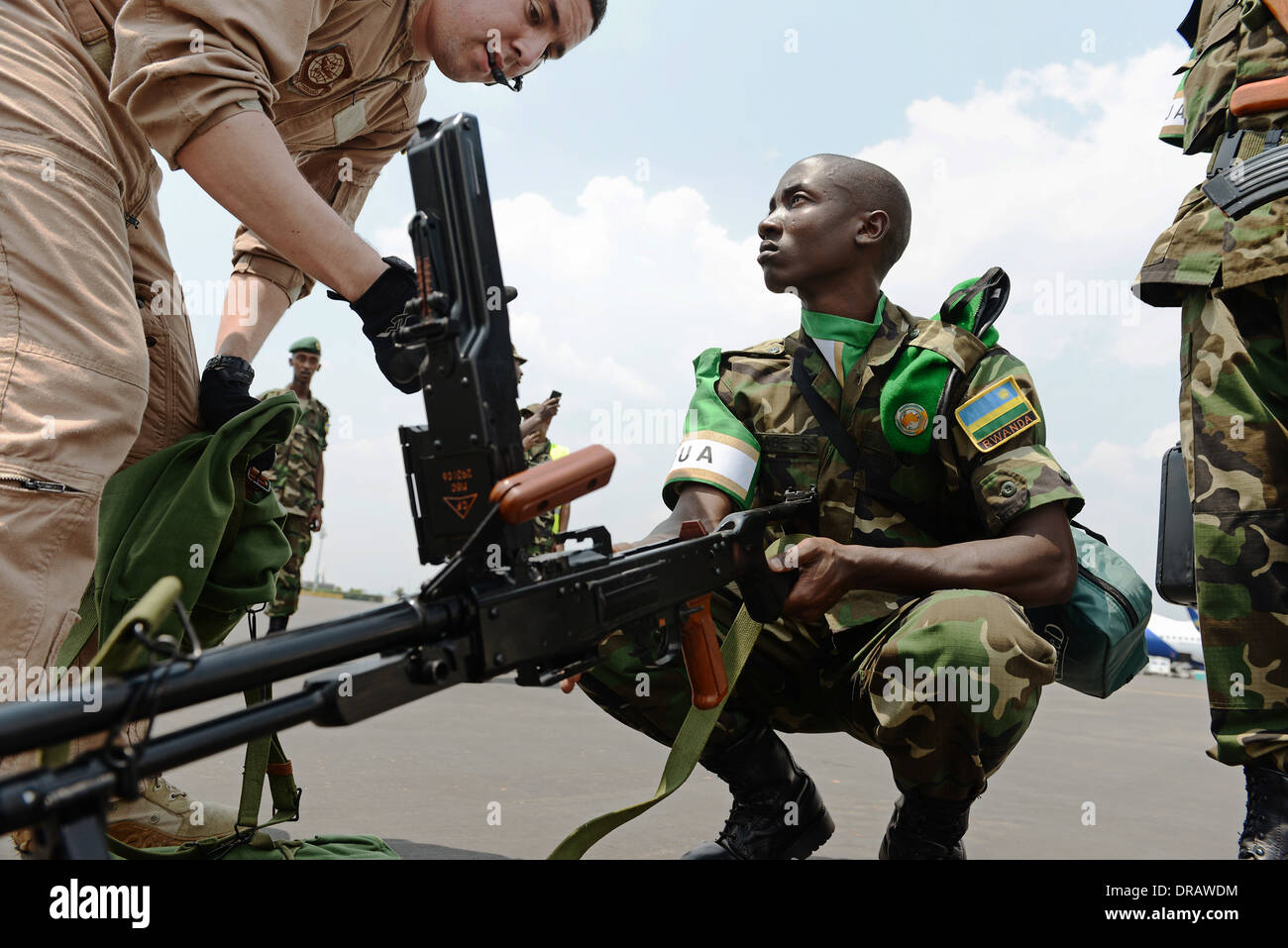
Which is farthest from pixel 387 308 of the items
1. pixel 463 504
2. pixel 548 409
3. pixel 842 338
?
pixel 548 409

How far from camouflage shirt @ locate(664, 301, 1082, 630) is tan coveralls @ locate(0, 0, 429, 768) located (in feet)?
3.82

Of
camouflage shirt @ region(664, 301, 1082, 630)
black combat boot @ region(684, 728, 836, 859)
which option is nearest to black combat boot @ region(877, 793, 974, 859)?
black combat boot @ region(684, 728, 836, 859)

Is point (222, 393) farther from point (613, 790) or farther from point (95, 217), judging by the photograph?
point (613, 790)

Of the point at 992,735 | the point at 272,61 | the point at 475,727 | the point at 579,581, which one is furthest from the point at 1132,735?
the point at 272,61

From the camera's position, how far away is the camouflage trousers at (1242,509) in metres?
2.07

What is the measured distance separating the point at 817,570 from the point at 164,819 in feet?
4.85

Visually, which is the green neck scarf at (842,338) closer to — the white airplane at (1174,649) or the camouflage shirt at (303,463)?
the camouflage shirt at (303,463)

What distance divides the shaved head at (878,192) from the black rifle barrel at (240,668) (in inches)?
64.5

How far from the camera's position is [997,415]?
2.10 metres

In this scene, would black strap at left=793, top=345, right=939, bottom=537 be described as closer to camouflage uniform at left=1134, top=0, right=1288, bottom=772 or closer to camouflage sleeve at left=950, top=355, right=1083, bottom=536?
camouflage sleeve at left=950, top=355, right=1083, bottom=536
